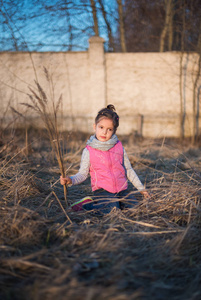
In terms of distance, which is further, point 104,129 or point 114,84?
point 114,84

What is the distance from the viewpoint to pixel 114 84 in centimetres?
622

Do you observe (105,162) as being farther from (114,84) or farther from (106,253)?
(114,84)

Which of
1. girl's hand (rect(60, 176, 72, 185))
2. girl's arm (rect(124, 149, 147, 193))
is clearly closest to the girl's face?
girl's arm (rect(124, 149, 147, 193))

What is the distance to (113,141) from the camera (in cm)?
204

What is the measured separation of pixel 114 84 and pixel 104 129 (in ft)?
14.9

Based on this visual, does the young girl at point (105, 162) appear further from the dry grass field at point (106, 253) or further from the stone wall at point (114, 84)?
the stone wall at point (114, 84)

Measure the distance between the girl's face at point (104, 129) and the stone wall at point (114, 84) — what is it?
4.14 meters

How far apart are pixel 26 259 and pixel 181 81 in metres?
6.16

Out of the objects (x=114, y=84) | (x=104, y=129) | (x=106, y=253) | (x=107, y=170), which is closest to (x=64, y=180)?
(x=107, y=170)

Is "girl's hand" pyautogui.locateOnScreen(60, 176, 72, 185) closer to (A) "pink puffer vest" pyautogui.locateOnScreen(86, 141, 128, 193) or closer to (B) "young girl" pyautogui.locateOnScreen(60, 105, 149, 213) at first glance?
(B) "young girl" pyautogui.locateOnScreen(60, 105, 149, 213)

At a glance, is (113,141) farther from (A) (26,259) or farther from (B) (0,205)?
(A) (26,259)

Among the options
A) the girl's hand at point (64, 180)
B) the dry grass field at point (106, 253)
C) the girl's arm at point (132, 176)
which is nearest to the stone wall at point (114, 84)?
the girl's arm at point (132, 176)

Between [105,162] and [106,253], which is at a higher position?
[105,162]

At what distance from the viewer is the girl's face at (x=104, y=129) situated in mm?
1966
